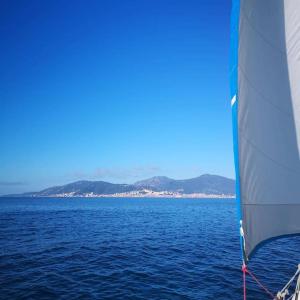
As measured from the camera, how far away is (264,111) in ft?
19.2

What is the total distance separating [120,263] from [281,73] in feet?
66.4

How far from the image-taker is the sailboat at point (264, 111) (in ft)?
18.5

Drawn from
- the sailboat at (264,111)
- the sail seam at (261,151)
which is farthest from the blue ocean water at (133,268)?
the sail seam at (261,151)

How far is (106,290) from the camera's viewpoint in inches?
637

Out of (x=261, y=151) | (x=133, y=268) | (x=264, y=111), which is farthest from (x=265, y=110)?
(x=133, y=268)

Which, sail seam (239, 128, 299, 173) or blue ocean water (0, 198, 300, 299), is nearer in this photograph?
sail seam (239, 128, 299, 173)

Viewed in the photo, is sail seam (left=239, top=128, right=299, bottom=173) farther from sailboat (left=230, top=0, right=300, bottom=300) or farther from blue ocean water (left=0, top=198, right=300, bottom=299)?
blue ocean water (left=0, top=198, right=300, bottom=299)

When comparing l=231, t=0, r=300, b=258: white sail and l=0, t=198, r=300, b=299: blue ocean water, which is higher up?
l=231, t=0, r=300, b=258: white sail

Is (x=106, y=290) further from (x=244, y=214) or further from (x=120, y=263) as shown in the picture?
(x=244, y=214)

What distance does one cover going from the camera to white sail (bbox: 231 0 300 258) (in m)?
5.64

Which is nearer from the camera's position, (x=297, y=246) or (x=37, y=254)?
(x=37, y=254)

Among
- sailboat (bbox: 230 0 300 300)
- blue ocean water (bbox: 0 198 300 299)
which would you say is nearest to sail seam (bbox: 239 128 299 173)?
sailboat (bbox: 230 0 300 300)

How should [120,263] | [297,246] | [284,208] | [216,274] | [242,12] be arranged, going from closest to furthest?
[242,12] → [284,208] → [216,274] → [120,263] → [297,246]

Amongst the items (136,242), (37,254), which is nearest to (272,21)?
(37,254)
